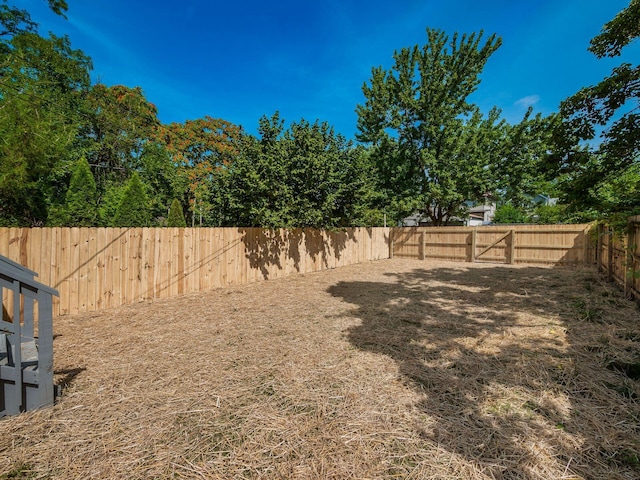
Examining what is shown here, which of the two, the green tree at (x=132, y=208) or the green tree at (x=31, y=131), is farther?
the green tree at (x=132, y=208)

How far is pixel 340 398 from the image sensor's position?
2.21m

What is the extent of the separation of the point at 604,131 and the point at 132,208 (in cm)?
1458

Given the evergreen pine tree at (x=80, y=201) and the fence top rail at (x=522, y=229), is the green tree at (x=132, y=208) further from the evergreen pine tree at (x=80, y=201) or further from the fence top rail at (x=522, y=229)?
the fence top rail at (x=522, y=229)

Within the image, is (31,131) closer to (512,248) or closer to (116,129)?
(116,129)

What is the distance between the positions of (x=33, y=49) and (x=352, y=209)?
1627 centimetres

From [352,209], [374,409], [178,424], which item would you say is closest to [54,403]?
[178,424]

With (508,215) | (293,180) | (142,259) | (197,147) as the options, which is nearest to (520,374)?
(142,259)

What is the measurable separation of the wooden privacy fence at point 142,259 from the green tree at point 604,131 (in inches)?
250

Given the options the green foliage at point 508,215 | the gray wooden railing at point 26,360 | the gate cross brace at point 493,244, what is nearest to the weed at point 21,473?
the gray wooden railing at point 26,360

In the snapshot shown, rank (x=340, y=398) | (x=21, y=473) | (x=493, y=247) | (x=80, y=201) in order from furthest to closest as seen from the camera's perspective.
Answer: (x=493, y=247), (x=80, y=201), (x=340, y=398), (x=21, y=473)

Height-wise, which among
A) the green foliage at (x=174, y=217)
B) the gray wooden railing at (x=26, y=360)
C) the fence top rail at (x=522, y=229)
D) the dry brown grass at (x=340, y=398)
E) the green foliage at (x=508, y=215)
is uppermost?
the green foliage at (x=508, y=215)

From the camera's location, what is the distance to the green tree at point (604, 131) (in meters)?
4.18

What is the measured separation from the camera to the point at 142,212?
12297 mm

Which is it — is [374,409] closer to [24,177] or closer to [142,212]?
[24,177]
